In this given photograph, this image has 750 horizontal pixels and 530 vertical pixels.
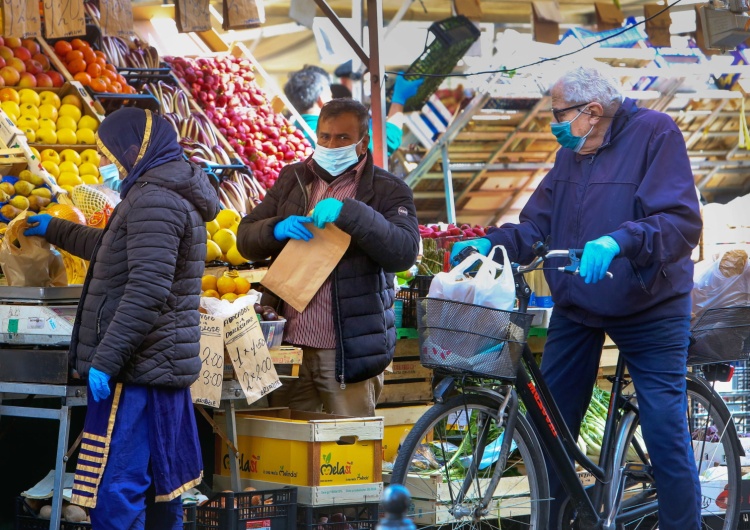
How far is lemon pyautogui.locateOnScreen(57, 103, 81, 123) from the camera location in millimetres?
6324

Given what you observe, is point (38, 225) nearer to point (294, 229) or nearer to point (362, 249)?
point (294, 229)

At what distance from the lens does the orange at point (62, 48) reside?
6.90m

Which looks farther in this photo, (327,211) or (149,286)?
(327,211)

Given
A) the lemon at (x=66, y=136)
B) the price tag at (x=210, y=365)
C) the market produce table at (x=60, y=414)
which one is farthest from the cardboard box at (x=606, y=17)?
the market produce table at (x=60, y=414)

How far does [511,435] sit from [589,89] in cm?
132

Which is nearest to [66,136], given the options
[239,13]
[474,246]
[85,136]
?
[85,136]

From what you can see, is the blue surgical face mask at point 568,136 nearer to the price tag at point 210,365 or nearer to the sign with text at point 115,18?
the price tag at point 210,365

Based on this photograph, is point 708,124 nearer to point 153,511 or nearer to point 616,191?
point 616,191

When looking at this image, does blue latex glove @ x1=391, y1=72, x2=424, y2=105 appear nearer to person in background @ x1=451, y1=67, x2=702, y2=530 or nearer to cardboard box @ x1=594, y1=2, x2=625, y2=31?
cardboard box @ x1=594, y1=2, x2=625, y2=31

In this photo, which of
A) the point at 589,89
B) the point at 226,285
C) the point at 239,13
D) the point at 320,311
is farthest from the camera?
the point at 239,13

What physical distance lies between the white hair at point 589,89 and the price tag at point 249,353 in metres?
1.54

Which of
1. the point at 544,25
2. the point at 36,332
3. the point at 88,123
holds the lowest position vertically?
the point at 36,332

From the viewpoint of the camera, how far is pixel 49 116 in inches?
245

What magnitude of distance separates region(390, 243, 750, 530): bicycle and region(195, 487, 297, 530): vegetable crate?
0.57 m
